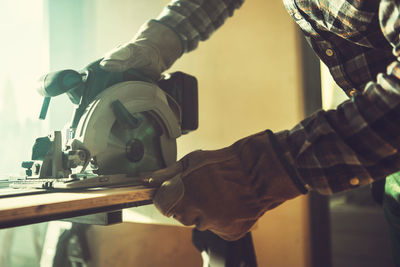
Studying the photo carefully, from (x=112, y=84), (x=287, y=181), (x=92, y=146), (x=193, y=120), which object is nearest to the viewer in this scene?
(x=287, y=181)

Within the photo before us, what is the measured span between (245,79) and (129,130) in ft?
3.36

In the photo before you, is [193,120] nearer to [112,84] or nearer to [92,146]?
[112,84]

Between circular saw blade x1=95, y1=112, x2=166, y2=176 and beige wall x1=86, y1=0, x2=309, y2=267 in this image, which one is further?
beige wall x1=86, y1=0, x2=309, y2=267

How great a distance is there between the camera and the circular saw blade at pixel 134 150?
90 cm

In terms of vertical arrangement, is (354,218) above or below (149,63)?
below

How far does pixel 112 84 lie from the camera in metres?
0.97

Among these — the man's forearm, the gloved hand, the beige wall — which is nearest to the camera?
the gloved hand

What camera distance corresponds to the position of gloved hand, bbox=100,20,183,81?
935 millimetres

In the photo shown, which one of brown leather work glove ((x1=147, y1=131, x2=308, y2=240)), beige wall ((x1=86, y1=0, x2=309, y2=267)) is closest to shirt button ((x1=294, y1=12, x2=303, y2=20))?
brown leather work glove ((x1=147, y1=131, x2=308, y2=240))

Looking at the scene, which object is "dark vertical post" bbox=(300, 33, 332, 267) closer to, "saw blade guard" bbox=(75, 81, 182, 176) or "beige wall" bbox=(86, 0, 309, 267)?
"beige wall" bbox=(86, 0, 309, 267)

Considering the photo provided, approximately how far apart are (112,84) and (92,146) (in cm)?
22

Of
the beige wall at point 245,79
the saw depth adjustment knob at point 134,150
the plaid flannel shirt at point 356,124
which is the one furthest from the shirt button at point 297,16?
the beige wall at point 245,79

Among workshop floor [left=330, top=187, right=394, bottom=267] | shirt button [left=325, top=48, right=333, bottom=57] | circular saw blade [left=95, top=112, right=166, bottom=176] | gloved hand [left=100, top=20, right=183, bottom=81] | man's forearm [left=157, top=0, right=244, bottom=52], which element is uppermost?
man's forearm [left=157, top=0, right=244, bottom=52]

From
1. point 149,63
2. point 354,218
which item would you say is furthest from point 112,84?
point 354,218
